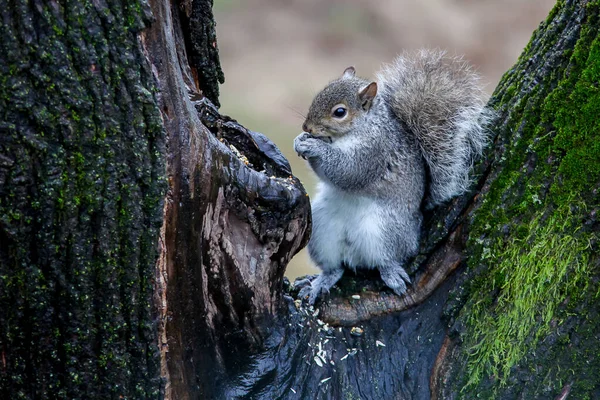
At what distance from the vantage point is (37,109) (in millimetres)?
1033

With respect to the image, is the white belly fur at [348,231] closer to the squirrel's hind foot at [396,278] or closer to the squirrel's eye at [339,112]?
the squirrel's hind foot at [396,278]

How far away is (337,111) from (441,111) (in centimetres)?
31

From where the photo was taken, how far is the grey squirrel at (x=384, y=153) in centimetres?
187

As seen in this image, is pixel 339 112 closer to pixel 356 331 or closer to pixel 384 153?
pixel 384 153

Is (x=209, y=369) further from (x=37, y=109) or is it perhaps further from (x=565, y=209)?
(x=565, y=209)

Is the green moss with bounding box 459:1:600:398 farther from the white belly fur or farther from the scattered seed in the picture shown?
the white belly fur

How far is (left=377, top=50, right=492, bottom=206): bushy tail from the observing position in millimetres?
1757

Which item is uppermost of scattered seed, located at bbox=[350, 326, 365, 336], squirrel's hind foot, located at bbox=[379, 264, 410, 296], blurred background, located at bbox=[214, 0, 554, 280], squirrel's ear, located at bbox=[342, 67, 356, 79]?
blurred background, located at bbox=[214, 0, 554, 280]

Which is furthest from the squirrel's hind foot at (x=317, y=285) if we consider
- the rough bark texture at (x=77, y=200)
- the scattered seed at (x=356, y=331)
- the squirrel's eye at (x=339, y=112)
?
the rough bark texture at (x=77, y=200)

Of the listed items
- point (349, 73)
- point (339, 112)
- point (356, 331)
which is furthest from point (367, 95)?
point (356, 331)

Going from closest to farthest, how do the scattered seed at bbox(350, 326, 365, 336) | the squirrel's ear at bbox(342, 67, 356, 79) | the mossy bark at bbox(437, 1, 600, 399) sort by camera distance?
the mossy bark at bbox(437, 1, 600, 399)
the scattered seed at bbox(350, 326, 365, 336)
the squirrel's ear at bbox(342, 67, 356, 79)

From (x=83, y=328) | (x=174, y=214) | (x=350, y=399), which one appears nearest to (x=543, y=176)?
(x=350, y=399)

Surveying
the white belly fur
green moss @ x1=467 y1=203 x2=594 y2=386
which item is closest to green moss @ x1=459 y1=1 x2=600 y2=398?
green moss @ x1=467 y1=203 x2=594 y2=386

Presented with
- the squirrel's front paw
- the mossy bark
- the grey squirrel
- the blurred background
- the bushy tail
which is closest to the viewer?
the mossy bark
